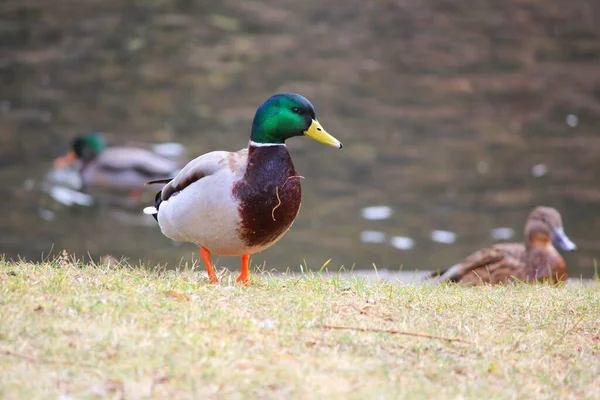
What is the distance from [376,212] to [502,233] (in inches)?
62.9

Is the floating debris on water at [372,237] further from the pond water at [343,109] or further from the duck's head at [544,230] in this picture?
the duck's head at [544,230]

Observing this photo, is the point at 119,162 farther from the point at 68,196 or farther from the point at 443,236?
the point at 443,236

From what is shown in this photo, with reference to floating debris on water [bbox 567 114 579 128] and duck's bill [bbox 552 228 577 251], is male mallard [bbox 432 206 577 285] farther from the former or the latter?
floating debris on water [bbox 567 114 579 128]

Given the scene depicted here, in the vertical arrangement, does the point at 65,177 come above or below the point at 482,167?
below

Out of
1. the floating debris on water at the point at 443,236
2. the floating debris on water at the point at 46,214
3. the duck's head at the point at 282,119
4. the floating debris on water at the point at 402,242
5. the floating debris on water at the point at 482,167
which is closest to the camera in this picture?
the duck's head at the point at 282,119

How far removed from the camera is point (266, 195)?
17.5ft

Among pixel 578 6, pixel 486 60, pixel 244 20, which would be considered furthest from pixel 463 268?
pixel 578 6

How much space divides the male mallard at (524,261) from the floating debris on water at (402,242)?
270 centimetres

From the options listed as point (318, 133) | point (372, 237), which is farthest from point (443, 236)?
point (318, 133)

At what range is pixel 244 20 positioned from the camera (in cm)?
1920

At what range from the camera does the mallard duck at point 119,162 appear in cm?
1420

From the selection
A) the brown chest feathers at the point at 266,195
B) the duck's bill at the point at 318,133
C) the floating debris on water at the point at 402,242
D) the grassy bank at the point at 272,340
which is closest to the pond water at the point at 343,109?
the floating debris on water at the point at 402,242

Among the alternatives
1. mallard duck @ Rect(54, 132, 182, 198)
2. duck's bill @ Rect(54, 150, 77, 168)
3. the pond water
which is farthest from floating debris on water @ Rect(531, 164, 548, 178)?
duck's bill @ Rect(54, 150, 77, 168)

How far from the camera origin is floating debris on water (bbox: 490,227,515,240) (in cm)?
1222
